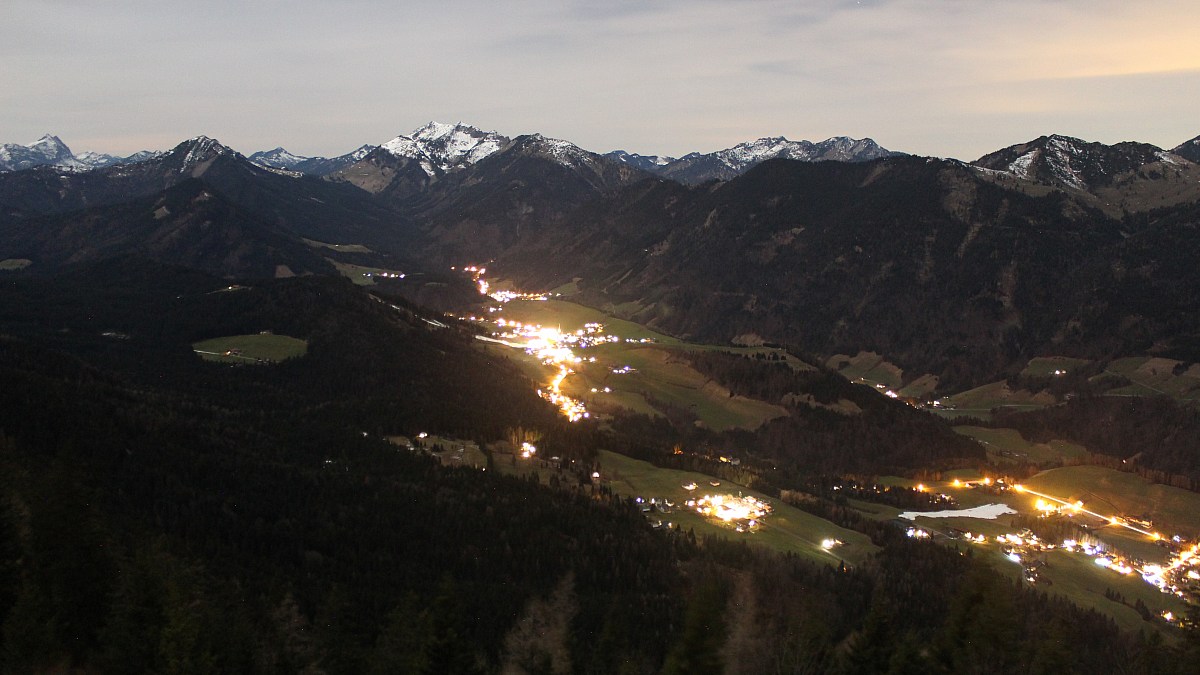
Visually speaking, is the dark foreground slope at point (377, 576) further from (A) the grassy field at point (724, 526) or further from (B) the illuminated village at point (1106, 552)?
(B) the illuminated village at point (1106, 552)

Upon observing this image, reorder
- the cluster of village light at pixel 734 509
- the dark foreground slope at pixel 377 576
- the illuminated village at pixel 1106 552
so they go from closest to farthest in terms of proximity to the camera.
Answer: the dark foreground slope at pixel 377 576 < the illuminated village at pixel 1106 552 < the cluster of village light at pixel 734 509

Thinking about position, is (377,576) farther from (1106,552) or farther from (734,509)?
(1106,552)

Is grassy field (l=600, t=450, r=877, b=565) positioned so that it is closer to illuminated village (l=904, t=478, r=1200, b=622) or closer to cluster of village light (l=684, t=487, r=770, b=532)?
cluster of village light (l=684, t=487, r=770, b=532)

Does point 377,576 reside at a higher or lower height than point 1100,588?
higher

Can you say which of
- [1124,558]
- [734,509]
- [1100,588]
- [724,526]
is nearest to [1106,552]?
[1124,558]

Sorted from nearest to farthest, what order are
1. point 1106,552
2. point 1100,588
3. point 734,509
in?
point 1100,588
point 734,509
point 1106,552

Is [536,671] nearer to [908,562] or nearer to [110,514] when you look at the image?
[110,514]

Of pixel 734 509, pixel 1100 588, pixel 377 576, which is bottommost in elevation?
pixel 1100 588

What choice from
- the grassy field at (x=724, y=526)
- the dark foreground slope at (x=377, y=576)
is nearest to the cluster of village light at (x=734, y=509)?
the grassy field at (x=724, y=526)

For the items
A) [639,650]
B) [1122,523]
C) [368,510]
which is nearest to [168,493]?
[368,510]
